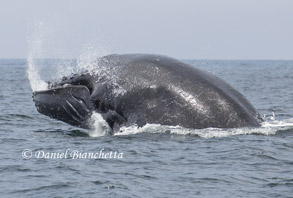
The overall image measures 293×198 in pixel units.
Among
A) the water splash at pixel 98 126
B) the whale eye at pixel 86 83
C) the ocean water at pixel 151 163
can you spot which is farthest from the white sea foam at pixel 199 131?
the whale eye at pixel 86 83

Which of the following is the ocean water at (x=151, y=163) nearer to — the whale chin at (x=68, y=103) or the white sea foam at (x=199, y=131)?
the white sea foam at (x=199, y=131)

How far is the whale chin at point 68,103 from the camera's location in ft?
50.7

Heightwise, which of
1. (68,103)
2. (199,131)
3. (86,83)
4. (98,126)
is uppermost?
(86,83)

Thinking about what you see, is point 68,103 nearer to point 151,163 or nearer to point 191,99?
point 191,99

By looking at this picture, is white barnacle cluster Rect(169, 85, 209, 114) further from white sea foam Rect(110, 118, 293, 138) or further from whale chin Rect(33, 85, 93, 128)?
whale chin Rect(33, 85, 93, 128)

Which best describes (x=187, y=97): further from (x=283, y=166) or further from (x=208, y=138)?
(x=283, y=166)

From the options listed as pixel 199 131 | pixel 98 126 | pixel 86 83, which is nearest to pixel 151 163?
pixel 199 131


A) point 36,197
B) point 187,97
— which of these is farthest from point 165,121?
point 36,197

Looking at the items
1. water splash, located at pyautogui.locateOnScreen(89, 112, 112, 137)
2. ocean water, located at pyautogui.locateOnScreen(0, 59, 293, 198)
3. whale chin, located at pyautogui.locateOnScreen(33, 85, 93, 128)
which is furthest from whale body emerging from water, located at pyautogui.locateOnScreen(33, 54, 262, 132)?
ocean water, located at pyautogui.locateOnScreen(0, 59, 293, 198)

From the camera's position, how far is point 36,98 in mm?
16062

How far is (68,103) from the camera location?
15.5m

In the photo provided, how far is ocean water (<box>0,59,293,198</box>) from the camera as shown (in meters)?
11.0

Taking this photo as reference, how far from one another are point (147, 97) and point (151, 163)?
90.5 inches

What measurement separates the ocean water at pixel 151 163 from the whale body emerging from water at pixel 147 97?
0.27 m
